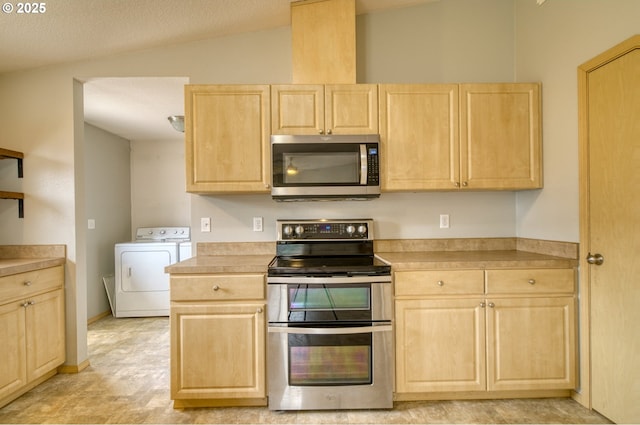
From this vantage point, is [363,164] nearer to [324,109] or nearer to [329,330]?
[324,109]

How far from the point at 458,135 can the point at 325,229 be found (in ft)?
3.68

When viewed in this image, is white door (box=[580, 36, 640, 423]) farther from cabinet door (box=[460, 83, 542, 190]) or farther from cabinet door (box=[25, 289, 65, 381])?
cabinet door (box=[25, 289, 65, 381])

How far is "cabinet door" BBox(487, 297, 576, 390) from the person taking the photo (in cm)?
208

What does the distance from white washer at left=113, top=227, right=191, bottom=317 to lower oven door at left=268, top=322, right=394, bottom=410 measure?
2.62 m

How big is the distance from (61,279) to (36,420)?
95cm

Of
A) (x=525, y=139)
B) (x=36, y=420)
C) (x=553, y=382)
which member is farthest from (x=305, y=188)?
(x=36, y=420)

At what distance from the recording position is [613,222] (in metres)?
1.86

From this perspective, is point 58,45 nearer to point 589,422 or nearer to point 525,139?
point 525,139

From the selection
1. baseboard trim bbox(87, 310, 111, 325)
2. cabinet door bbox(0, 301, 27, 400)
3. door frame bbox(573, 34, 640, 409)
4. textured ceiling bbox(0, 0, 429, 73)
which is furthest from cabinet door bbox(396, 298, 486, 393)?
baseboard trim bbox(87, 310, 111, 325)

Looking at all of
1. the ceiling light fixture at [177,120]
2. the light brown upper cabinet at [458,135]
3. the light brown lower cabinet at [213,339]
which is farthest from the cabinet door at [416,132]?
the ceiling light fixture at [177,120]

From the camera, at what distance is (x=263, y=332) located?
2.04m

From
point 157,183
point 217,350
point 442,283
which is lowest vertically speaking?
point 217,350

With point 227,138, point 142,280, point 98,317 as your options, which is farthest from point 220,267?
point 98,317

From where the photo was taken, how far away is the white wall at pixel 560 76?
1962 millimetres
